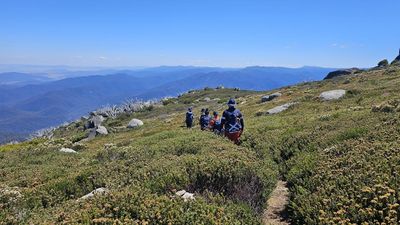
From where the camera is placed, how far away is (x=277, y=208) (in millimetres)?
9844

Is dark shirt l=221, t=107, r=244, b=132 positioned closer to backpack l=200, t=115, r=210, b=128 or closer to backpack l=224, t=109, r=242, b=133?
backpack l=224, t=109, r=242, b=133

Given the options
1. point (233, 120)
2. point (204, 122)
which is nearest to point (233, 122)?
point (233, 120)

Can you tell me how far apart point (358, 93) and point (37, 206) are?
112 ft

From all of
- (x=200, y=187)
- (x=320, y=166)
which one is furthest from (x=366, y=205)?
(x=200, y=187)

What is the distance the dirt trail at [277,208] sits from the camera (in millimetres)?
8844

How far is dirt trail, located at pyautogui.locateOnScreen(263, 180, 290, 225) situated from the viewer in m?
8.84

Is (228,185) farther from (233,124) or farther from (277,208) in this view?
(233,124)

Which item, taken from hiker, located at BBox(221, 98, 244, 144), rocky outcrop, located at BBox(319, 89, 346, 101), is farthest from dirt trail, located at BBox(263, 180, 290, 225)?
rocky outcrop, located at BBox(319, 89, 346, 101)

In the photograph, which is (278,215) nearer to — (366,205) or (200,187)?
(200,187)

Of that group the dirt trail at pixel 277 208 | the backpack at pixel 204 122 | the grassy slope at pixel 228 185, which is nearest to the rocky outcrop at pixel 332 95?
the backpack at pixel 204 122

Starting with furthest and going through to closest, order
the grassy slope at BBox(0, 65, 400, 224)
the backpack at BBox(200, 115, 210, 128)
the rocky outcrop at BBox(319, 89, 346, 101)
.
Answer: the rocky outcrop at BBox(319, 89, 346, 101), the backpack at BBox(200, 115, 210, 128), the grassy slope at BBox(0, 65, 400, 224)

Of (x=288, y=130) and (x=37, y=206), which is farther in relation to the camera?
(x=288, y=130)

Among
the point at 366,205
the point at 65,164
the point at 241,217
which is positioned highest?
the point at 366,205

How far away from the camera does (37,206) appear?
400 inches
